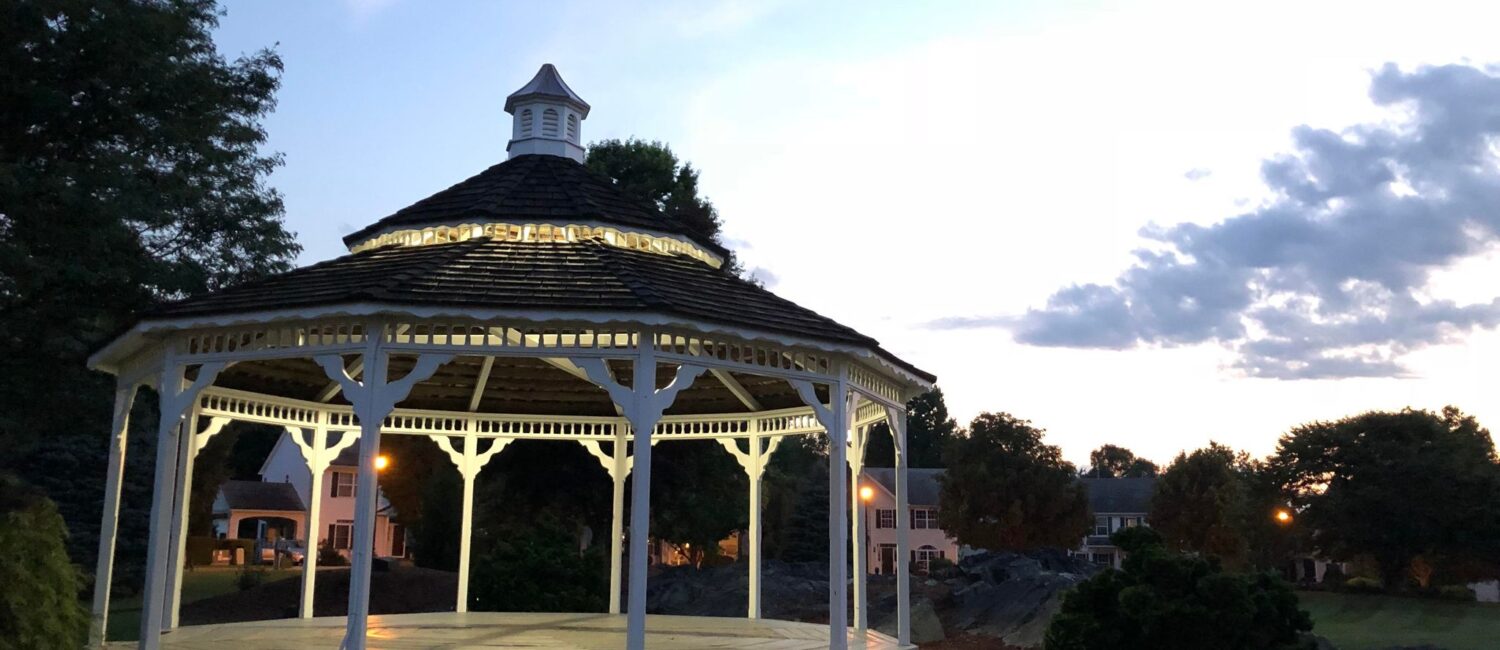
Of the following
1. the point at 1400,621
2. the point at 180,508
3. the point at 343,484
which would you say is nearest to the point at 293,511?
the point at 343,484

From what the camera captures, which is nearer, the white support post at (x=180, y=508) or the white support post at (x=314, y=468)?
the white support post at (x=180, y=508)

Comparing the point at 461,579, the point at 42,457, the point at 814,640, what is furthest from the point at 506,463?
the point at 814,640

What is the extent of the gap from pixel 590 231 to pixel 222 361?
495cm

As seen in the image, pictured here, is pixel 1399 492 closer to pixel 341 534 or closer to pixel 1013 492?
pixel 1013 492

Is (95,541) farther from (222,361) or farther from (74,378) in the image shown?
(222,361)

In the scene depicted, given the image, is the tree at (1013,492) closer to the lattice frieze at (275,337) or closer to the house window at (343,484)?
the house window at (343,484)

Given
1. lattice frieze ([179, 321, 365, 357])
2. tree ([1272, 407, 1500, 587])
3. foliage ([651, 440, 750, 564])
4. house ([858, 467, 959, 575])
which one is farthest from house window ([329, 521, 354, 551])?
lattice frieze ([179, 321, 365, 357])

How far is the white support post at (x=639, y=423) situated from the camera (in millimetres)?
11875

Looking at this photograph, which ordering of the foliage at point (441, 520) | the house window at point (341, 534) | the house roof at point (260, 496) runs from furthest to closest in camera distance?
the house roof at point (260, 496), the house window at point (341, 534), the foliage at point (441, 520)

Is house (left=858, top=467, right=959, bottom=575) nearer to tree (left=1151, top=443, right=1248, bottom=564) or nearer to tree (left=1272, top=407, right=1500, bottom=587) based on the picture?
tree (left=1151, top=443, right=1248, bottom=564)

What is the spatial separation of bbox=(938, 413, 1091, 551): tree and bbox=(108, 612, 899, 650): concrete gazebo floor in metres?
31.8

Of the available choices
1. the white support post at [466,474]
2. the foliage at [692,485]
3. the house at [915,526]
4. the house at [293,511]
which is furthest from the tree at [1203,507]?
the white support post at [466,474]

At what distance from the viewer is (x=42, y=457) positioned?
3769 cm

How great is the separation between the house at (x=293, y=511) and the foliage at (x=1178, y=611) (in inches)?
1993
